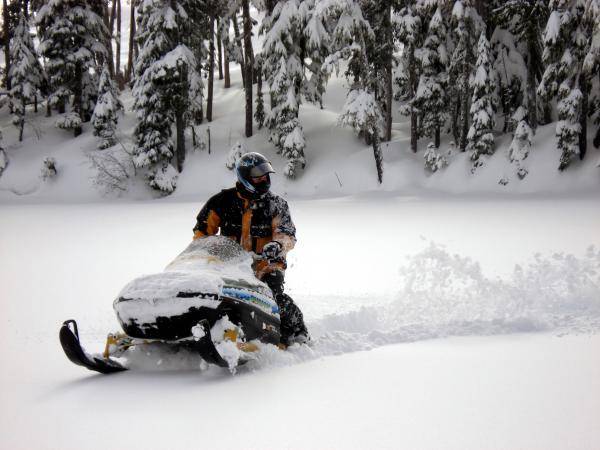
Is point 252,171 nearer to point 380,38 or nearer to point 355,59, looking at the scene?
point 355,59

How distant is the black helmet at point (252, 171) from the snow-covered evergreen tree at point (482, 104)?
18.4 metres

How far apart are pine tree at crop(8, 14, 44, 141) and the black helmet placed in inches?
1161

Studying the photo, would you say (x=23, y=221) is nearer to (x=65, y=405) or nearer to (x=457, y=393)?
(x=65, y=405)

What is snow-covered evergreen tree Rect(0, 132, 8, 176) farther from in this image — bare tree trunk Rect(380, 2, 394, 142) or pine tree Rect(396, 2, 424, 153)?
pine tree Rect(396, 2, 424, 153)

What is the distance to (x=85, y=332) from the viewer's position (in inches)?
229

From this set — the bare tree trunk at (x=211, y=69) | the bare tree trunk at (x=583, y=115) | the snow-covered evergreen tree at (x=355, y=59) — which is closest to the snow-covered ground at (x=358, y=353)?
the bare tree trunk at (x=583, y=115)

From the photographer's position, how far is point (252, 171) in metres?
4.77

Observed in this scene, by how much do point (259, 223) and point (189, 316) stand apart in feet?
4.48

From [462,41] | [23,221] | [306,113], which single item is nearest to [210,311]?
[23,221]

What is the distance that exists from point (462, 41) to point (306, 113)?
9.97 meters

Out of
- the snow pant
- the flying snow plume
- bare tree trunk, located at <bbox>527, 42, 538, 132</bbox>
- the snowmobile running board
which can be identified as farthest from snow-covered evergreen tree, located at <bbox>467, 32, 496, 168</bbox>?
the snowmobile running board

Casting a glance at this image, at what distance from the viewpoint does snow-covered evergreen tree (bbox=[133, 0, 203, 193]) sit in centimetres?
2408

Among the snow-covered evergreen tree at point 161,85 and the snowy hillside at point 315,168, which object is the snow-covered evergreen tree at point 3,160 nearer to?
the snowy hillside at point 315,168

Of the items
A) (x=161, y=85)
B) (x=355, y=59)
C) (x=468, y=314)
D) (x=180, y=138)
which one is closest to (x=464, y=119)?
(x=355, y=59)
